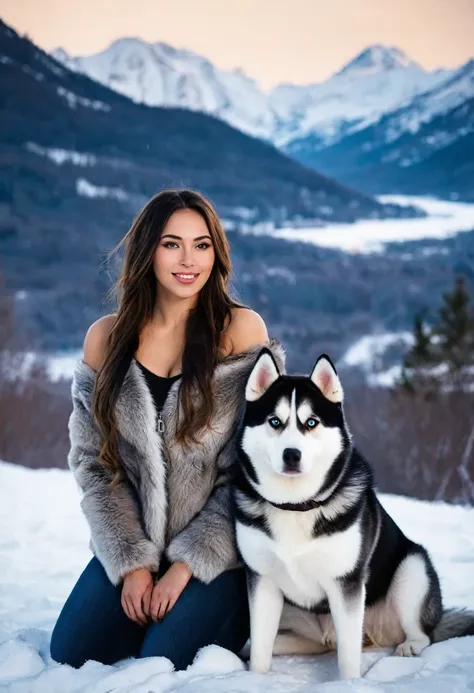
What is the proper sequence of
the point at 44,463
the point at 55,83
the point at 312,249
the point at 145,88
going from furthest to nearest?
the point at 145,88 → the point at 55,83 → the point at 312,249 → the point at 44,463

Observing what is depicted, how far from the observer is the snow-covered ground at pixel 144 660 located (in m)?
2.13

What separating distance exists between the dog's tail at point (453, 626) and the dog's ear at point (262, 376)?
96 cm

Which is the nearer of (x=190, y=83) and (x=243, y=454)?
(x=243, y=454)

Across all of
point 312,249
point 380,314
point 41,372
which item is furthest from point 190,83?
point 41,372

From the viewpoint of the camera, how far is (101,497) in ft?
8.31

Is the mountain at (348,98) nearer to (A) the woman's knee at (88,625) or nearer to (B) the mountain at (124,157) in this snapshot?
(B) the mountain at (124,157)

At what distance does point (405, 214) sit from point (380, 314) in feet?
44.5

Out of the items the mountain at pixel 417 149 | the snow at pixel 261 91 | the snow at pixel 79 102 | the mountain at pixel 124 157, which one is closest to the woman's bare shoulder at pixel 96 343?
the snow at pixel 261 91

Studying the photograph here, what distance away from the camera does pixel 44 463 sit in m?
25.0

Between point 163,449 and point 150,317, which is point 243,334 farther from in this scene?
point 163,449

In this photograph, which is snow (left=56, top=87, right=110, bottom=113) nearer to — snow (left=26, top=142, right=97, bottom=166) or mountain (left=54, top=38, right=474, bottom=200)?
mountain (left=54, top=38, right=474, bottom=200)

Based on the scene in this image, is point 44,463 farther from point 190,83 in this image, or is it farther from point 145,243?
point 190,83

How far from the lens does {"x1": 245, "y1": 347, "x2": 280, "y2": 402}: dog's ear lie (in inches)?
86.1

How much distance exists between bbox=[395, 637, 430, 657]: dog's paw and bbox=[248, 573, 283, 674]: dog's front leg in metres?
0.40
